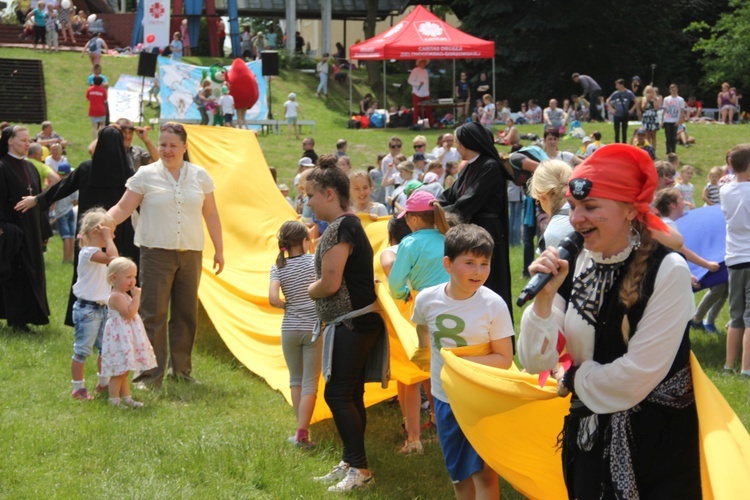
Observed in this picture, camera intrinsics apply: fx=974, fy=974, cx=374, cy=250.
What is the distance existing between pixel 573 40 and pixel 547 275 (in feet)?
130

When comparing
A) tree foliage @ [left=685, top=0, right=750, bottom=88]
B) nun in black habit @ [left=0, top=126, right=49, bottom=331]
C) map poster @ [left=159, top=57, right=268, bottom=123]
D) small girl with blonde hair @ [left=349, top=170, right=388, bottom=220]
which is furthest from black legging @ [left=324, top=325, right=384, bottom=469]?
tree foliage @ [left=685, top=0, right=750, bottom=88]

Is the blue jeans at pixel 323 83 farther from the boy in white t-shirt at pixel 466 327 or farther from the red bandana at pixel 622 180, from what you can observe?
the red bandana at pixel 622 180

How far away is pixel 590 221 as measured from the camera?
3.50 metres

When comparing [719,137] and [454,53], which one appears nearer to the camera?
[719,137]

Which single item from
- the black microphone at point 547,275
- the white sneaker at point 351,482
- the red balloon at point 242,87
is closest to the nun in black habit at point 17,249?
the white sneaker at point 351,482

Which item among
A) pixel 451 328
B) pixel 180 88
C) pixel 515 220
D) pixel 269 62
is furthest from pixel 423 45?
pixel 451 328

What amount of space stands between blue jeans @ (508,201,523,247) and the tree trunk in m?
27.4

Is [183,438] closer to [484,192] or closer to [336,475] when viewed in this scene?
[336,475]

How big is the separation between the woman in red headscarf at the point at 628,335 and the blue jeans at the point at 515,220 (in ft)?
41.9

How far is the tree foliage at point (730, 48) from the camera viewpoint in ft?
135

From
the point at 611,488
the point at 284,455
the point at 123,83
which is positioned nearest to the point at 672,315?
the point at 611,488

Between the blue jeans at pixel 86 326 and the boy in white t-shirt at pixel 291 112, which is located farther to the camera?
the boy in white t-shirt at pixel 291 112

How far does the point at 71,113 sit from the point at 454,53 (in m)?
12.3

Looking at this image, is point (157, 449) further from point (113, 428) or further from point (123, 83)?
point (123, 83)
